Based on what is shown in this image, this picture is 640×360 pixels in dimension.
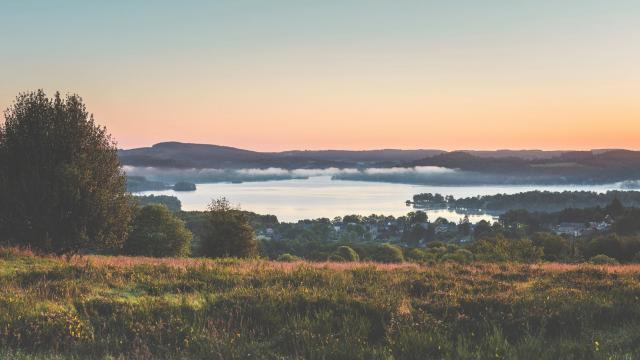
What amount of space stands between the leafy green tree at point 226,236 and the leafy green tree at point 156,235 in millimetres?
5391

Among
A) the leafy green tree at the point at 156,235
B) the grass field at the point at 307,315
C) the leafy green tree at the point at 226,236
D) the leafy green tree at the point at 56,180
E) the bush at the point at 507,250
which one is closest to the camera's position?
the grass field at the point at 307,315

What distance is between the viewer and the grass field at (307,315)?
9188 mm

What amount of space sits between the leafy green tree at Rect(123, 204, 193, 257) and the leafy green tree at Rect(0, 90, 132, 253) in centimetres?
2737

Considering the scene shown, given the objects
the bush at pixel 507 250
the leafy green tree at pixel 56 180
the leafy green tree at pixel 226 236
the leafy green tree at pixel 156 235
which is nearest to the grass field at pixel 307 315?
the leafy green tree at pixel 56 180

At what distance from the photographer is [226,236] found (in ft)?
150

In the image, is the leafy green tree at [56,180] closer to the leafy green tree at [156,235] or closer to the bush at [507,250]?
the leafy green tree at [156,235]

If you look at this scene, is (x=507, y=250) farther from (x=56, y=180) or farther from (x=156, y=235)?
(x=56, y=180)

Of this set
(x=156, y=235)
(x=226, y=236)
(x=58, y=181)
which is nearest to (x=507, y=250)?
(x=226, y=236)

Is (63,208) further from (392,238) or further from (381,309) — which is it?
(392,238)

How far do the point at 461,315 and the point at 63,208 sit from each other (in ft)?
55.8

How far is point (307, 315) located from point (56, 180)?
571 inches

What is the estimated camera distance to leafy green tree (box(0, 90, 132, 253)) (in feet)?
66.3

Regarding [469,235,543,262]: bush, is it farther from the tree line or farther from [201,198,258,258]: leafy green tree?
the tree line

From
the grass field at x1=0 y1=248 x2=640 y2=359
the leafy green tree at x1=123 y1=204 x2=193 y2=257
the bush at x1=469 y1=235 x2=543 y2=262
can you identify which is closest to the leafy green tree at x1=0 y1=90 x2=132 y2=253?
the grass field at x1=0 y1=248 x2=640 y2=359
